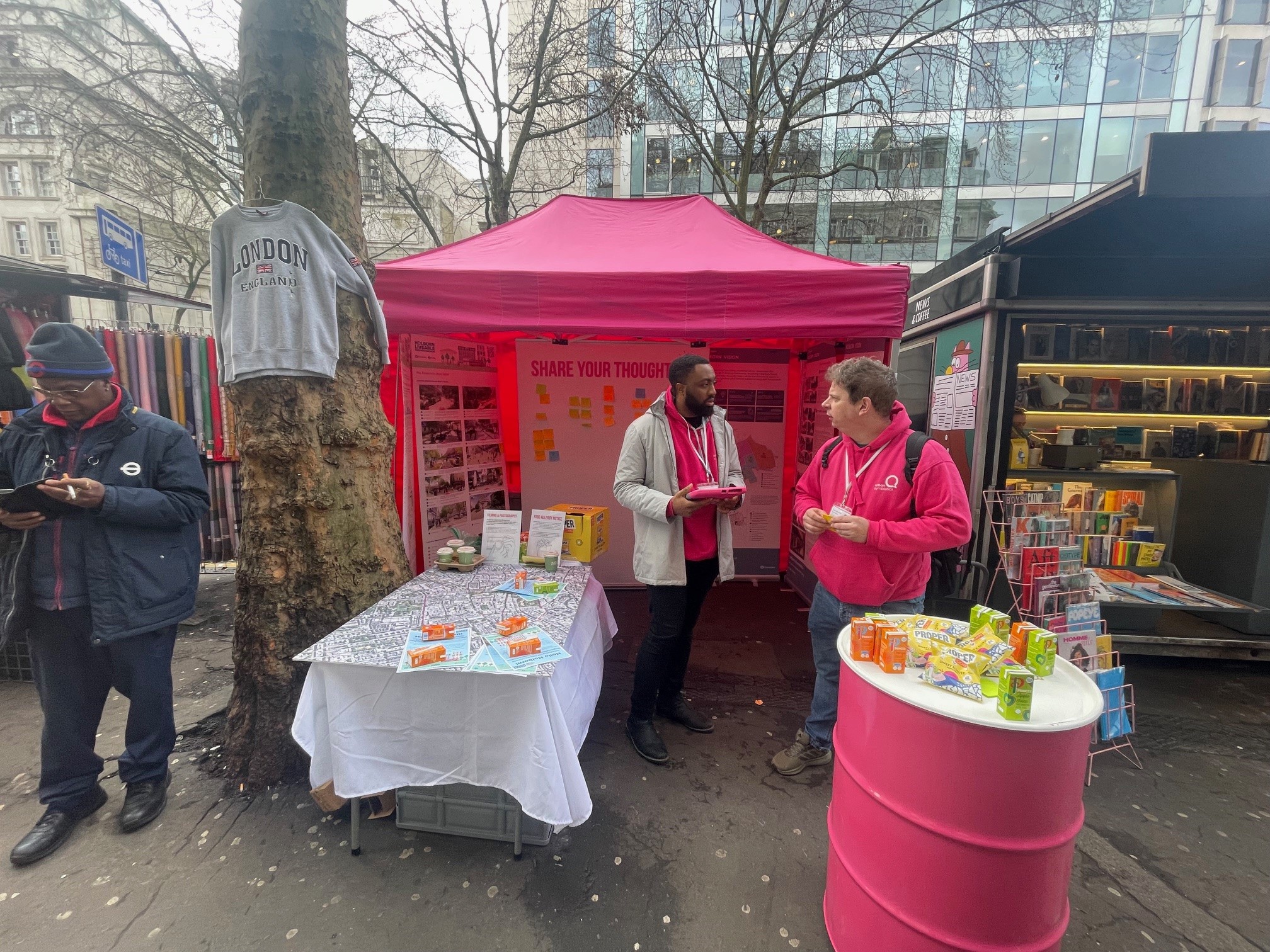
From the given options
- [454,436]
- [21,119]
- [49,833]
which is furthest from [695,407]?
[21,119]

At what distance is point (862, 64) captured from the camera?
7.94 metres

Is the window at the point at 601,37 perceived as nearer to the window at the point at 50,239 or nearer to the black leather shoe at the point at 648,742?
the black leather shoe at the point at 648,742

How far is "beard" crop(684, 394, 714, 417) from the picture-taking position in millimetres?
2504

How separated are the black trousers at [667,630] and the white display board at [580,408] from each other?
1937mm

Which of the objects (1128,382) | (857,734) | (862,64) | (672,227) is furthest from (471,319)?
(862,64)

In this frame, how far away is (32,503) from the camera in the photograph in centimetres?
192

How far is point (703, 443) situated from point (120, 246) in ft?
16.1

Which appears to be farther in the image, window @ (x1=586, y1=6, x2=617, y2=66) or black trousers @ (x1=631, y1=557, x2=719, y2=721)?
window @ (x1=586, y1=6, x2=617, y2=66)

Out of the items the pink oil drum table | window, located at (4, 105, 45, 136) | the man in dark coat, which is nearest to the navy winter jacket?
the man in dark coat

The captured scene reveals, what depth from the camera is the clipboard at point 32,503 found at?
6.16 feet

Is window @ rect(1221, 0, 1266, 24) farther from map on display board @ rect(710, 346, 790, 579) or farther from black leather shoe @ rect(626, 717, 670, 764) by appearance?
black leather shoe @ rect(626, 717, 670, 764)

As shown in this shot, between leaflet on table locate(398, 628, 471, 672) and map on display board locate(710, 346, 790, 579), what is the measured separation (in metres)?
3.17

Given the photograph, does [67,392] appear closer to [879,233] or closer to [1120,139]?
[879,233]

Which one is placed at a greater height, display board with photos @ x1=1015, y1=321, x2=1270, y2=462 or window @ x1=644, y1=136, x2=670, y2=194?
window @ x1=644, y1=136, x2=670, y2=194
